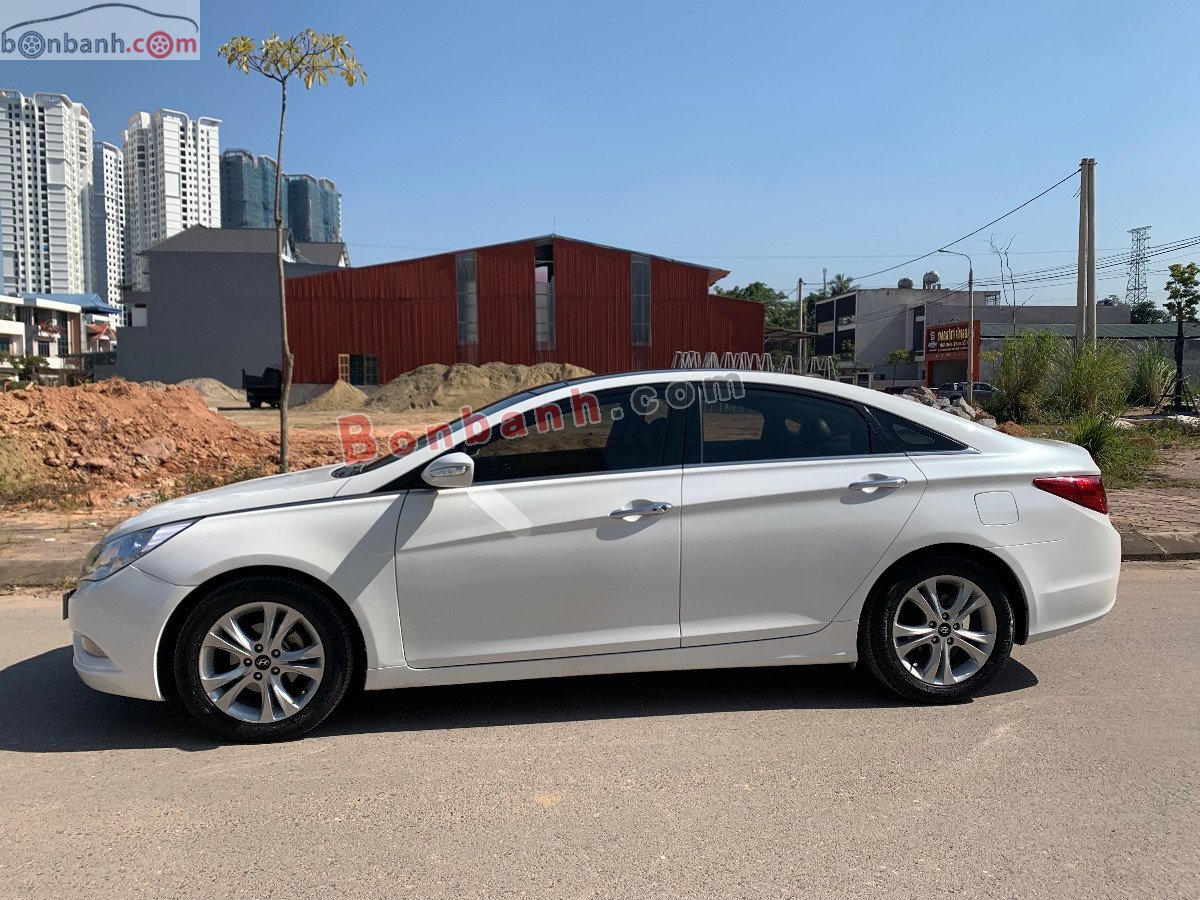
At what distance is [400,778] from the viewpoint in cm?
356

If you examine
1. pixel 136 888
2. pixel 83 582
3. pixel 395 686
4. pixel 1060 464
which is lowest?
pixel 136 888

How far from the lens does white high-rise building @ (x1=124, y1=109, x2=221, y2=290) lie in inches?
4269

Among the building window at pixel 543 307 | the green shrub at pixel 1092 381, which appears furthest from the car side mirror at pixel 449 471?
the building window at pixel 543 307

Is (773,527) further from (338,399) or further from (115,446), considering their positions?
(338,399)

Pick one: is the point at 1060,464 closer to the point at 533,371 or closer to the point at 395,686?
the point at 395,686

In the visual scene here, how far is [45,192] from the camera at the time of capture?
114m

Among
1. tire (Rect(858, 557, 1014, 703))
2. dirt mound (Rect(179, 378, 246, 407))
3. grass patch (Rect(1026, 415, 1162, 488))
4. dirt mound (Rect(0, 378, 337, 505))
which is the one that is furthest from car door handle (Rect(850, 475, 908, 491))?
dirt mound (Rect(179, 378, 246, 407))

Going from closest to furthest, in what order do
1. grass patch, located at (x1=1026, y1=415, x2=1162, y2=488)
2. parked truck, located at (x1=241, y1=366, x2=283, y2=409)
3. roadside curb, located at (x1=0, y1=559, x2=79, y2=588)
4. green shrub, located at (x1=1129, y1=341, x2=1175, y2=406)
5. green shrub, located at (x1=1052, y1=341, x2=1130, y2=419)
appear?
roadside curb, located at (x1=0, y1=559, x2=79, y2=588) < grass patch, located at (x1=1026, y1=415, x2=1162, y2=488) < green shrub, located at (x1=1052, y1=341, x2=1130, y2=419) < green shrub, located at (x1=1129, y1=341, x2=1175, y2=406) < parked truck, located at (x1=241, y1=366, x2=283, y2=409)

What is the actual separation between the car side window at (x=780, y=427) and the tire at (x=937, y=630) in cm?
68

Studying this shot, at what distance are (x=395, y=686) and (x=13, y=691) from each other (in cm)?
221

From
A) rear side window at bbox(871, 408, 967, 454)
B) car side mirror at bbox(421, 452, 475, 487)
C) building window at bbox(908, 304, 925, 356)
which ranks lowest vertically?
car side mirror at bbox(421, 452, 475, 487)

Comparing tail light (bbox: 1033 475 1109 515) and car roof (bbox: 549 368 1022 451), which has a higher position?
car roof (bbox: 549 368 1022 451)

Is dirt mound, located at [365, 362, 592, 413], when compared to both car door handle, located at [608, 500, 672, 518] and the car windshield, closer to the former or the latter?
the car windshield

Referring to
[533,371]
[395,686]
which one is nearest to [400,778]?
[395,686]
